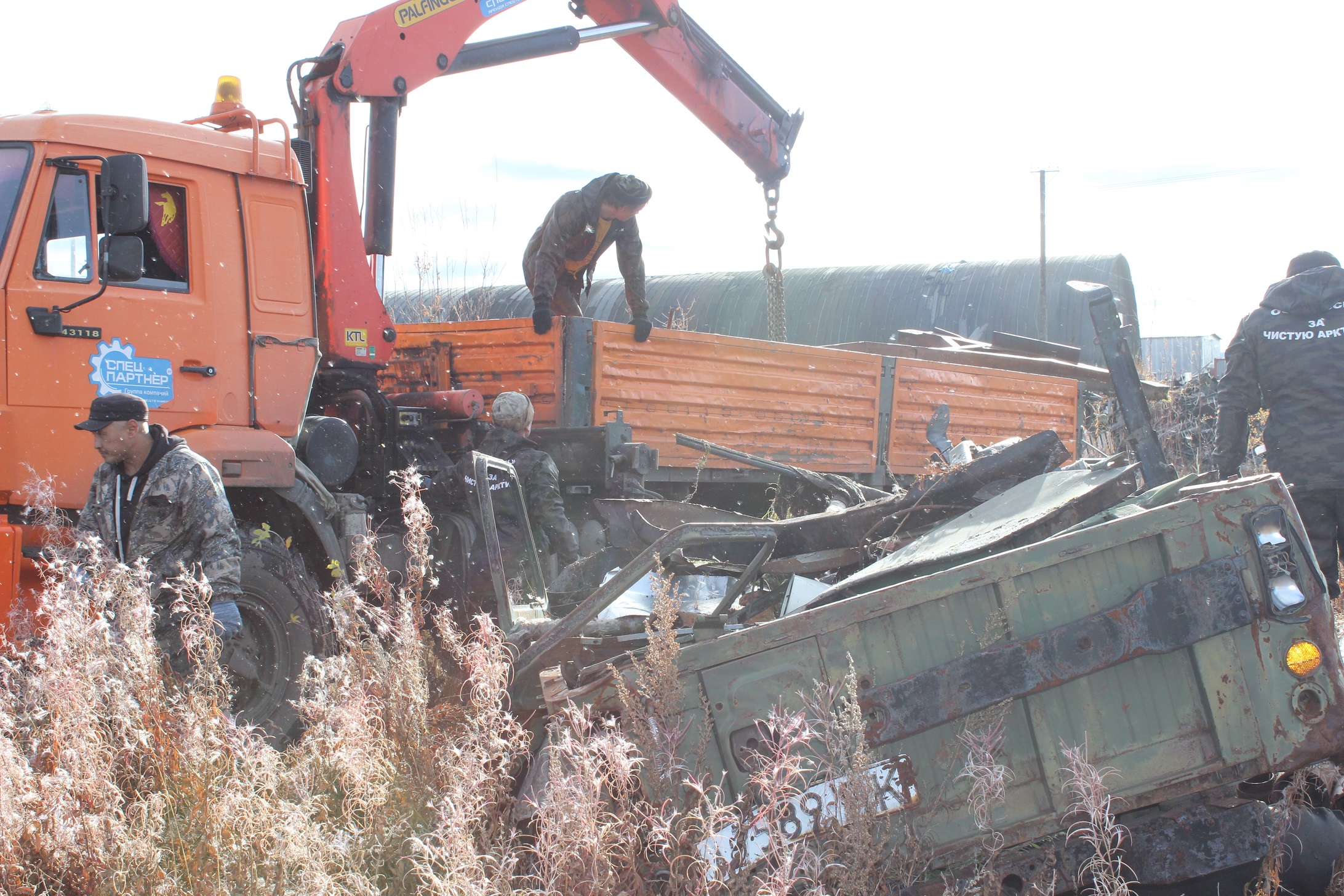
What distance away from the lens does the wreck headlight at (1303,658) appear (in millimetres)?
2533

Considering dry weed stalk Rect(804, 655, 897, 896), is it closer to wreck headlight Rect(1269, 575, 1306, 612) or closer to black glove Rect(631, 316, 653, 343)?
wreck headlight Rect(1269, 575, 1306, 612)

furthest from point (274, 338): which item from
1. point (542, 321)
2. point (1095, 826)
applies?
point (1095, 826)

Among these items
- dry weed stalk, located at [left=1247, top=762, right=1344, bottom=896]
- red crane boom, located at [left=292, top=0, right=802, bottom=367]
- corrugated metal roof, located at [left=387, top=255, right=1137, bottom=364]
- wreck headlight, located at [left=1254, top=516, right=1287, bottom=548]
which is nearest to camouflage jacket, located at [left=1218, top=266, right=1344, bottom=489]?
dry weed stalk, located at [left=1247, top=762, right=1344, bottom=896]

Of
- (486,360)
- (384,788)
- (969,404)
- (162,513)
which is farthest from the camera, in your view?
(969,404)

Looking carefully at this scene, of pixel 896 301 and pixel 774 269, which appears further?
pixel 896 301

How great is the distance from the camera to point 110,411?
346 cm

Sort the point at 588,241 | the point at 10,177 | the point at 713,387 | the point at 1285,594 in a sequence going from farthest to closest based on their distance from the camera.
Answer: the point at 588,241 → the point at 713,387 → the point at 10,177 → the point at 1285,594

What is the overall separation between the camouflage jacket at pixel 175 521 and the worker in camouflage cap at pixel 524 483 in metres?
1.52

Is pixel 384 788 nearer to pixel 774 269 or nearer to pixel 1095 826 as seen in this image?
pixel 1095 826

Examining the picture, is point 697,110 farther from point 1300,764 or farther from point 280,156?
point 1300,764

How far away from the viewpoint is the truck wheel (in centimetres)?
412

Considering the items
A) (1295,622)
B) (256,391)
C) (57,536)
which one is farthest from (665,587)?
(256,391)

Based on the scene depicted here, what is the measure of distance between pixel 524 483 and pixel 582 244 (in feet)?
8.13

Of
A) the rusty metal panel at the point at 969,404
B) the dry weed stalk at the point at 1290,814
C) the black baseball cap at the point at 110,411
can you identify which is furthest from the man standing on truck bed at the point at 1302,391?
the black baseball cap at the point at 110,411
